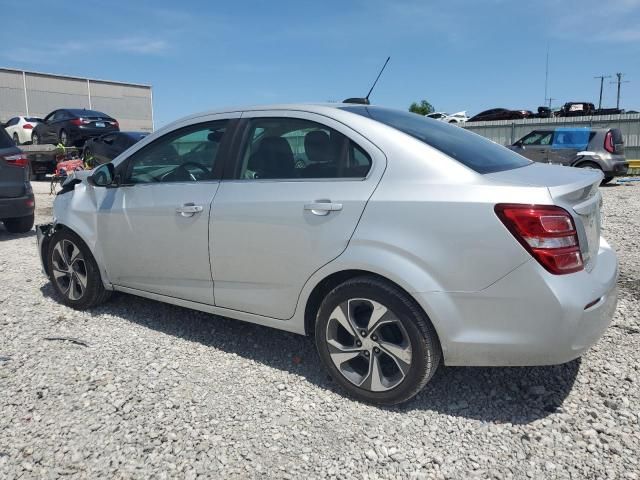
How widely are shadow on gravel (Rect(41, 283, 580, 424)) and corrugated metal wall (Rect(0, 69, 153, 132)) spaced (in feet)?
125

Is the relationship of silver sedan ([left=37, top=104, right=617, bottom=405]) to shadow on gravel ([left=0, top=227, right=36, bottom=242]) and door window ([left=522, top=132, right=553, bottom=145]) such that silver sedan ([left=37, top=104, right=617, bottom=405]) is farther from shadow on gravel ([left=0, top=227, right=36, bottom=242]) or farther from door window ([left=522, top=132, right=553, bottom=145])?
door window ([left=522, top=132, right=553, bottom=145])

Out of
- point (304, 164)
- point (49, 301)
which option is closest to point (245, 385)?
point (304, 164)

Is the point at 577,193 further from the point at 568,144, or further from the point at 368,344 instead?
the point at 568,144

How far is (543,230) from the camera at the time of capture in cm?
239

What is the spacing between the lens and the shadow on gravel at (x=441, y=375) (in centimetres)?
289

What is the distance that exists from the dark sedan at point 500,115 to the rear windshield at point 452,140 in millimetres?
29015

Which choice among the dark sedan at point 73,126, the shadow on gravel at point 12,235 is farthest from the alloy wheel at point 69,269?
the dark sedan at point 73,126

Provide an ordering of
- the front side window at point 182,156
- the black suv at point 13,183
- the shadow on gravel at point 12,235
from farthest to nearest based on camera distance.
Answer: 1. the shadow on gravel at point 12,235
2. the black suv at point 13,183
3. the front side window at point 182,156

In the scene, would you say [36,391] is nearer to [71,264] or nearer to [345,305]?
[71,264]

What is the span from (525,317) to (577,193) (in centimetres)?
68

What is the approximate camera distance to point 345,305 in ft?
9.42

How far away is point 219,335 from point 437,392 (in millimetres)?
1678

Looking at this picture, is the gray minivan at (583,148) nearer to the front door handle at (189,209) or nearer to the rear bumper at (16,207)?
the rear bumper at (16,207)

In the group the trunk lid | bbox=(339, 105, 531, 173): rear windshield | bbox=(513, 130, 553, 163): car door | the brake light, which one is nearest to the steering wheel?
bbox=(339, 105, 531, 173): rear windshield
